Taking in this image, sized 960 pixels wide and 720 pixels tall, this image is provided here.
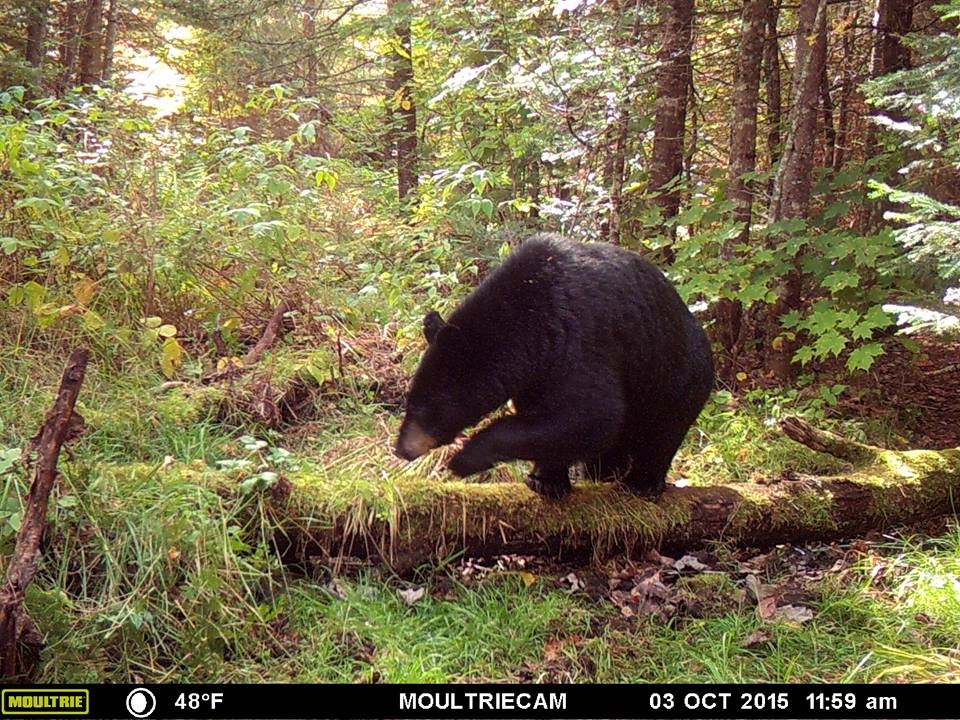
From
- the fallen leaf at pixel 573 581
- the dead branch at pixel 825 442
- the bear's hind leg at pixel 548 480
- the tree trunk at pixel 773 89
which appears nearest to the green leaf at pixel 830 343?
the dead branch at pixel 825 442

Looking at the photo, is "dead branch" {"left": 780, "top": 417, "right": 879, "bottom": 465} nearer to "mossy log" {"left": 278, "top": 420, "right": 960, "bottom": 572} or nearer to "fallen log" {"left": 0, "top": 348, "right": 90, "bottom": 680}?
"mossy log" {"left": 278, "top": 420, "right": 960, "bottom": 572}

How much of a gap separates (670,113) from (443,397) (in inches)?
204

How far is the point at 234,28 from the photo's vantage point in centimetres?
1140

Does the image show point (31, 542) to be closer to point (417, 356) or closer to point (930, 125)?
point (417, 356)

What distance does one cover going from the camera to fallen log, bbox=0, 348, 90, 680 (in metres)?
2.51

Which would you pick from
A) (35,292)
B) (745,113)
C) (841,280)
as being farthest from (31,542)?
(745,113)

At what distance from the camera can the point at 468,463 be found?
12.6 ft

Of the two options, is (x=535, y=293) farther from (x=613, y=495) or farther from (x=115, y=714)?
(x=115, y=714)

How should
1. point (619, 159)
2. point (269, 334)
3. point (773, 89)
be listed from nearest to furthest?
point (269, 334)
point (619, 159)
point (773, 89)

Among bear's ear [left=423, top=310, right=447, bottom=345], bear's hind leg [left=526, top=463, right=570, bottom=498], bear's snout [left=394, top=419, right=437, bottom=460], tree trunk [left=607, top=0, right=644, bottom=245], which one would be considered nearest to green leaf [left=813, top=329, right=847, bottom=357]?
tree trunk [left=607, top=0, right=644, bottom=245]

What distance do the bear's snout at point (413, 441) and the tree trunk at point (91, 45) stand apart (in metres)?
10.5

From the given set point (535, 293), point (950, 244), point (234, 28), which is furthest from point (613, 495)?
point (234, 28)

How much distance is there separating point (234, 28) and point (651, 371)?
10.2 metres

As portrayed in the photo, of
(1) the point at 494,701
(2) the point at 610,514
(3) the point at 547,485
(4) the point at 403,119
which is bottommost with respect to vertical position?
(1) the point at 494,701
